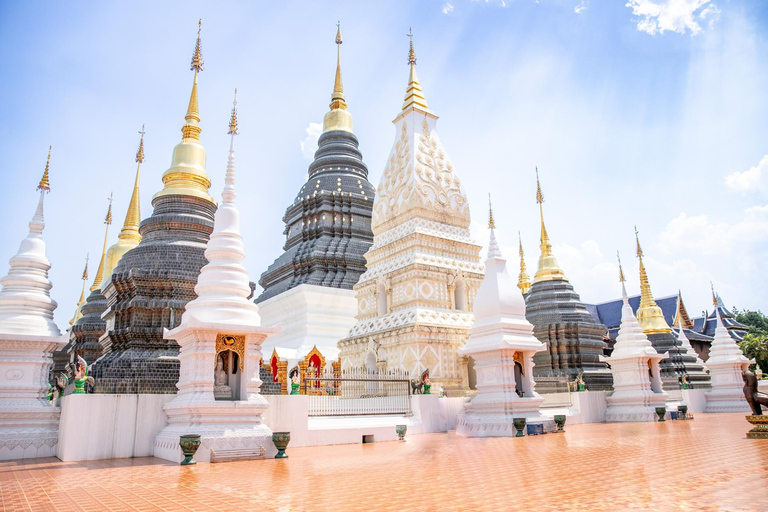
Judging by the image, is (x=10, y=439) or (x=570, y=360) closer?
(x=10, y=439)

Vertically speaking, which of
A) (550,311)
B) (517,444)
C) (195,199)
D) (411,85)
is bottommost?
(517,444)

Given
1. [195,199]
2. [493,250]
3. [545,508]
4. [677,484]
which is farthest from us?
[195,199]

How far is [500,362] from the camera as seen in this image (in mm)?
14828

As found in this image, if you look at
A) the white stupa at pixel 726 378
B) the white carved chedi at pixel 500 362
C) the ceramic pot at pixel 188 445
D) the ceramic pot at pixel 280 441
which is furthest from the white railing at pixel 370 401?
the white stupa at pixel 726 378

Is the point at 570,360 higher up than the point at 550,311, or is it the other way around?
the point at 550,311

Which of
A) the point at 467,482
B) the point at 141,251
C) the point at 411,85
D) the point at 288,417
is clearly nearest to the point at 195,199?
the point at 141,251

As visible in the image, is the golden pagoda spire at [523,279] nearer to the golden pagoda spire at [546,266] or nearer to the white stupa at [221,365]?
the golden pagoda spire at [546,266]

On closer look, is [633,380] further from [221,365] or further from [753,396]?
[221,365]

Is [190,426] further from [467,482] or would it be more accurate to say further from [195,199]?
[195,199]

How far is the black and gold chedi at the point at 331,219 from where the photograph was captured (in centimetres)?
2914

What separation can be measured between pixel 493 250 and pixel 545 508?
40.4ft

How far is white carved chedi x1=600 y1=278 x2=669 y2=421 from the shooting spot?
61.4 ft

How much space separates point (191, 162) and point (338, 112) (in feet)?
55.0

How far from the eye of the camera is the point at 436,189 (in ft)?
76.7
